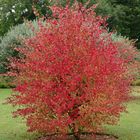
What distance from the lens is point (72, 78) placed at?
1075 centimetres

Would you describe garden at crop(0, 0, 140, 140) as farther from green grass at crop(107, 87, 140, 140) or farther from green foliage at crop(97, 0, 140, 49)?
green foliage at crop(97, 0, 140, 49)

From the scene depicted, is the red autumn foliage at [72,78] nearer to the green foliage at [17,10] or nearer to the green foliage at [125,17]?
the green foliage at [125,17]

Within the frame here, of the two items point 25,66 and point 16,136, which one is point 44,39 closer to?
point 25,66

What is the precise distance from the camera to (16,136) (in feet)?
43.9

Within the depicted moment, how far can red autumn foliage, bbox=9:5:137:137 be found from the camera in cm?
1073

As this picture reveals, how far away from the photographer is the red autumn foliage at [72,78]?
10.7 metres

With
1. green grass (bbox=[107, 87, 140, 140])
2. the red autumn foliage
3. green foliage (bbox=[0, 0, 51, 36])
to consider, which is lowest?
green grass (bbox=[107, 87, 140, 140])

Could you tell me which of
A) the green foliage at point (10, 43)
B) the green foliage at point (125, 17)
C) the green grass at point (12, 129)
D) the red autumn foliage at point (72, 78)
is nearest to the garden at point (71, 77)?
the red autumn foliage at point (72, 78)

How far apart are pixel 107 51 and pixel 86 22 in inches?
38.4

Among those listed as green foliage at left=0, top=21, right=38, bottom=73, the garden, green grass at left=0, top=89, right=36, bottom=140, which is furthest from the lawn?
green foliage at left=0, top=21, right=38, bottom=73

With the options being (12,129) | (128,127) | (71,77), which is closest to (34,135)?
(12,129)

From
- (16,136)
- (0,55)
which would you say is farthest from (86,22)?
(0,55)

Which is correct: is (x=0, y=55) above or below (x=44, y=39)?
above

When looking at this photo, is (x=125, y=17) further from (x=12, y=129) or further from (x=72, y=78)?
(x=72, y=78)
